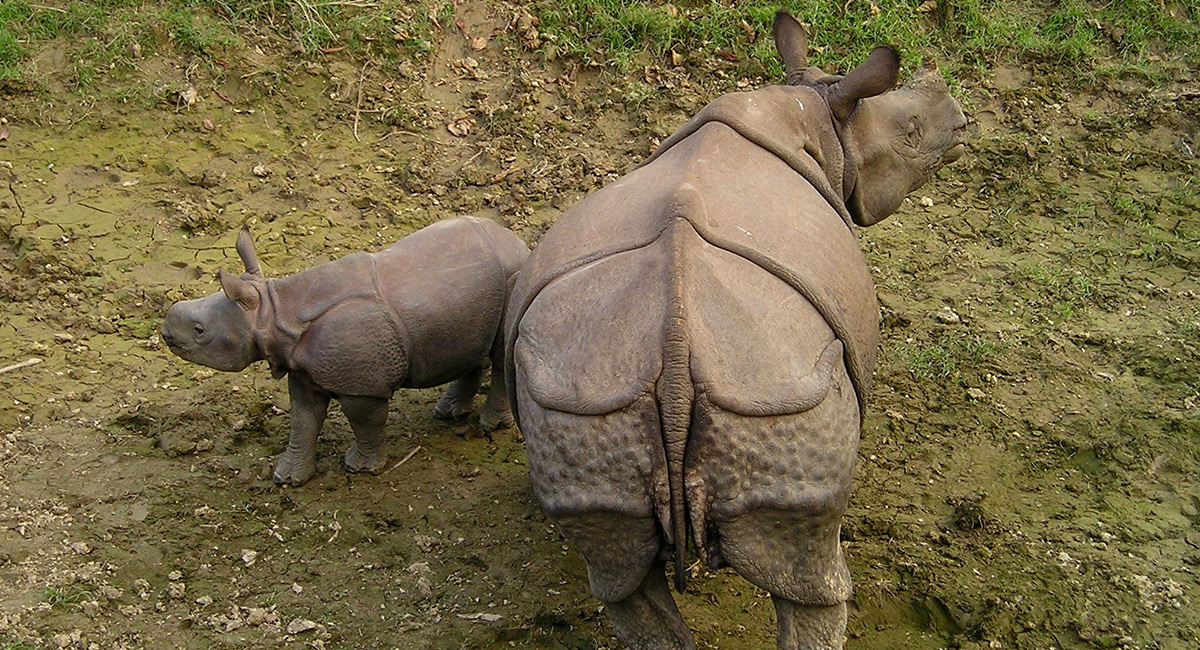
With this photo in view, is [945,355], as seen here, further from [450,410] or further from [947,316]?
[450,410]

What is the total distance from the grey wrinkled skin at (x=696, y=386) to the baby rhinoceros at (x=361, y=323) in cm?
110

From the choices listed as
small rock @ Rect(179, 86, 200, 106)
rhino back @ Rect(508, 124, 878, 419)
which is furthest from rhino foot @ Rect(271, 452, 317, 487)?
small rock @ Rect(179, 86, 200, 106)

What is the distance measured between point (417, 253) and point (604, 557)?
2215mm

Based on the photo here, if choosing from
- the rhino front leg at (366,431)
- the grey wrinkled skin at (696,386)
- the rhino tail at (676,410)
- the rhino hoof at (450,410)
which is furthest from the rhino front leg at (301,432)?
the rhino tail at (676,410)

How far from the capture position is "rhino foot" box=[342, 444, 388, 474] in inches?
229

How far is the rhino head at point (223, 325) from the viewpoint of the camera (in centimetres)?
548

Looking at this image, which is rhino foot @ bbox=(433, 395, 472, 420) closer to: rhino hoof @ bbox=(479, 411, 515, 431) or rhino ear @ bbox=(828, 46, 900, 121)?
rhino hoof @ bbox=(479, 411, 515, 431)

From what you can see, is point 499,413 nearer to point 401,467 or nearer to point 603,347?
point 401,467

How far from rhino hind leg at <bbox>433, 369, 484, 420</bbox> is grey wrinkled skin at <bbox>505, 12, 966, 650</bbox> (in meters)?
1.69

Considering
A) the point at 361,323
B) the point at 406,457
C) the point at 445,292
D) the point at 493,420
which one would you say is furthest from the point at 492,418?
the point at 361,323

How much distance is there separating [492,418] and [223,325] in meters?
1.39

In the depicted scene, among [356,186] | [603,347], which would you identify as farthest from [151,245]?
[603,347]

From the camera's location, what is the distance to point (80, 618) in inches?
190

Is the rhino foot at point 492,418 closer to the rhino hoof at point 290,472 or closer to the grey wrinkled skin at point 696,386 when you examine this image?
the rhino hoof at point 290,472
